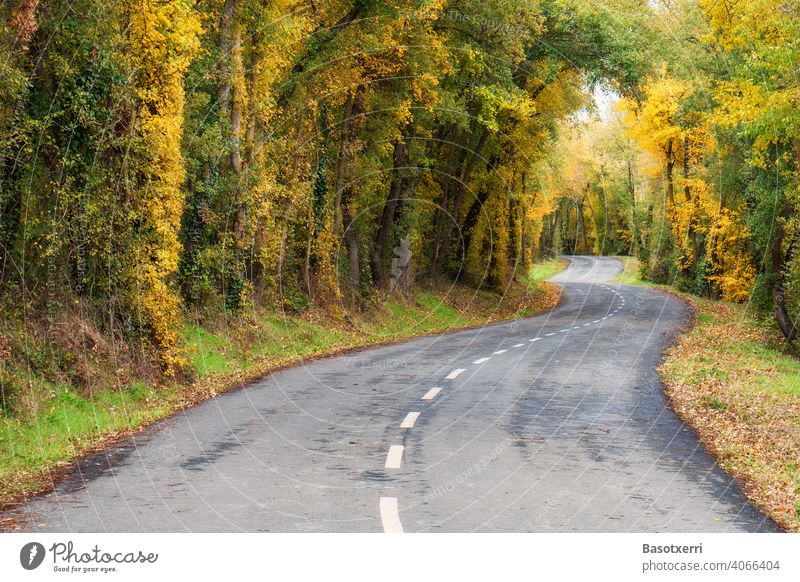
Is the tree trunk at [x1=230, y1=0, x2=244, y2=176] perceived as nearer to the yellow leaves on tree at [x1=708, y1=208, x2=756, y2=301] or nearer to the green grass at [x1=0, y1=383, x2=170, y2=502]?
the green grass at [x1=0, y1=383, x2=170, y2=502]

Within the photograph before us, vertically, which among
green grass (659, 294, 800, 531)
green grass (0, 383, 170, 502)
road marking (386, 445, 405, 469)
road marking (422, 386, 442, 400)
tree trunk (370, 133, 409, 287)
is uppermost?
tree trunk (370, 133, 409, 287)

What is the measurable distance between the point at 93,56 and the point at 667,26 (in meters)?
25.9

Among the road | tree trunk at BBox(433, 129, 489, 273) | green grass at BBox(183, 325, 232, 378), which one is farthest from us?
tree trunk at BBox(433, 129, 489, 273)

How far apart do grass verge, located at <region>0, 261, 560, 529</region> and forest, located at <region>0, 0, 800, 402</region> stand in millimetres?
580

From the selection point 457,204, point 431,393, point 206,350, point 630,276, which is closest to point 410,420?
point 431,393

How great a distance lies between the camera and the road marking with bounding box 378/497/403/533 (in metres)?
7.74

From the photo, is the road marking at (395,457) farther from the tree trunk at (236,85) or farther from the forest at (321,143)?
the tree trunk at (236,85)

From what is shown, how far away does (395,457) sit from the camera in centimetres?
1109

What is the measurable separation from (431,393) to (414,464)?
6.25 meters

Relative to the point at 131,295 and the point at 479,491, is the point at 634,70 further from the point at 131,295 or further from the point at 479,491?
the point at 479,491

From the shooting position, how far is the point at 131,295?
17203 millimetres

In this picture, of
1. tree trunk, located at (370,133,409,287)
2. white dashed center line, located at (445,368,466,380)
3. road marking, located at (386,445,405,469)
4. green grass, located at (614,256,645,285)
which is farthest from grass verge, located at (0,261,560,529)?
green grass, located at (614,256,645,285)

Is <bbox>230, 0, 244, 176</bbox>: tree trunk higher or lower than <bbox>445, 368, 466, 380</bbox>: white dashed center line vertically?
higher
